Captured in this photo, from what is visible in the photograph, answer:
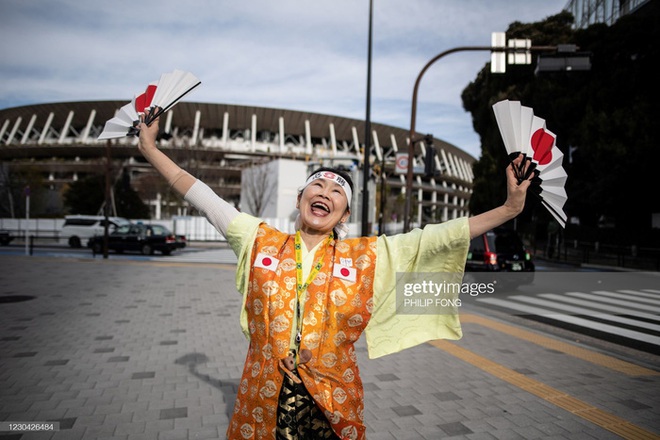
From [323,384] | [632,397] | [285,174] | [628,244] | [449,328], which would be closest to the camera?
[323,384]

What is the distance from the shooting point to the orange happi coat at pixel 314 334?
1.86 m

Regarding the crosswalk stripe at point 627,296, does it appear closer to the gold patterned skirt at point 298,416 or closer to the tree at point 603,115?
the tree at point 603,115

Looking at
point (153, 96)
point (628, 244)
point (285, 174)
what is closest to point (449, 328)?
point (153, 96)

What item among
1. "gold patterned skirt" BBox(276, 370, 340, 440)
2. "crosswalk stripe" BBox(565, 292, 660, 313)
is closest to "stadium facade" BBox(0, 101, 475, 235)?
"crosswalk stripe" BBox(565, 292, 660, 313)

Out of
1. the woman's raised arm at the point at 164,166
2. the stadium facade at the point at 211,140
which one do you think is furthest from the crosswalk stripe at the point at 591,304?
the stadium facade at the point at 211,140

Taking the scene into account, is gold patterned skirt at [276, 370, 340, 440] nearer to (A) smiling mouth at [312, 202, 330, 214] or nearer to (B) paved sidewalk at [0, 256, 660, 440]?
(A) smiling mouth at [312, 202, 330, 214]

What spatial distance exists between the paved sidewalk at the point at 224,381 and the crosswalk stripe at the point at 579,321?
123 cm

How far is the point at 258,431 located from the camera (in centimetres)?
192

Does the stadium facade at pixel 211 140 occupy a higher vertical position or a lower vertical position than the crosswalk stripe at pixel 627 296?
higher

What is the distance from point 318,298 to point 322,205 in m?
0.43

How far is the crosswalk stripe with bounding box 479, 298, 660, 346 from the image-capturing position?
6.96m

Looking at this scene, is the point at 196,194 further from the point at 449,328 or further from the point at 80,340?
the point at 80,340

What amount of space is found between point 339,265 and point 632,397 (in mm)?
4209

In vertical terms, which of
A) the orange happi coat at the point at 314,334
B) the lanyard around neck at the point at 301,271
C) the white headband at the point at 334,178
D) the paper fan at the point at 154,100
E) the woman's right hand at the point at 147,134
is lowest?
the orange happi coat at the point at 314,334
